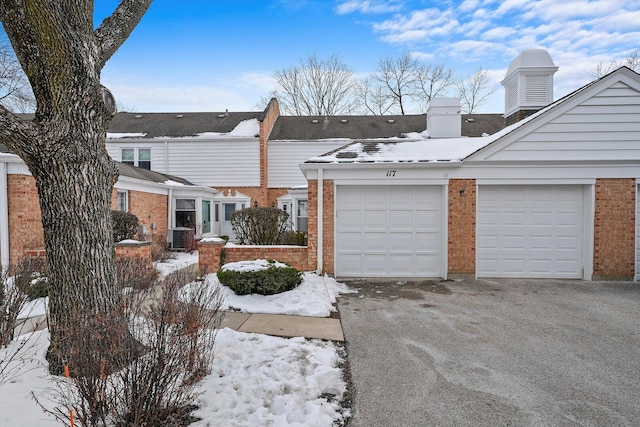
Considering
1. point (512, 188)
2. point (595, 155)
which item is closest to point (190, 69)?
point (512, 188)

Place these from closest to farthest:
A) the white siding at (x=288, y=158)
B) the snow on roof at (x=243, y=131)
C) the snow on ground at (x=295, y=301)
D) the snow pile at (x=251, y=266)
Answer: the snow on ground at (x=295, y=301) → the snow pile at (x=251, y=266) → the snow on roof at (x=243, y=131) → the white siding at (x=288, y=158)

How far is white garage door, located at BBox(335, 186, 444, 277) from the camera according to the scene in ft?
29.2

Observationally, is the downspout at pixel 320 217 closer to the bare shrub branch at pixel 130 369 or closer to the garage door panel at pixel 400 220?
the garage door panel at pixel 400 220

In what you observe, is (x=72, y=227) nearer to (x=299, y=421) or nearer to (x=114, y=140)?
(x=299, y=421)

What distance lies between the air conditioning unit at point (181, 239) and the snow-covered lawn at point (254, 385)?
9.66m

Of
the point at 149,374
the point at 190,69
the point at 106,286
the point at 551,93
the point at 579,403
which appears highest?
the point at 190,69

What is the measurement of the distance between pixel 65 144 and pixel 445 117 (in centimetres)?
1226

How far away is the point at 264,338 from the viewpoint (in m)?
4.71

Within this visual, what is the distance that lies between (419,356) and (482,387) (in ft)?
2.87

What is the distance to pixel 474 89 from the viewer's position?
28688 mm

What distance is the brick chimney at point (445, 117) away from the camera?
12938 millimetres

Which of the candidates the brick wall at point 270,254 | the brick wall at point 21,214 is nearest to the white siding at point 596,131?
the brick wall at point 270,254

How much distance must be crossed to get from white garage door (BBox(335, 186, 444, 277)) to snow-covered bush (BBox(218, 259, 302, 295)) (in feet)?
7.29

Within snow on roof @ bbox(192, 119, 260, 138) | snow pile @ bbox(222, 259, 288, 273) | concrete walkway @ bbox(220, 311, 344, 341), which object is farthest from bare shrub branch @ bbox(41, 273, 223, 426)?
snow on roof @ bbox(192, 119, 260, 138)
